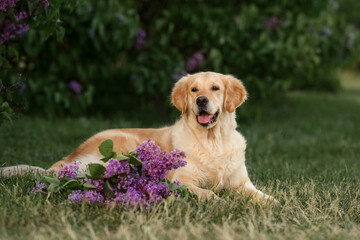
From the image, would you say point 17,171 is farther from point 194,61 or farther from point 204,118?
point 194,61

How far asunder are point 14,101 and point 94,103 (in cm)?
422

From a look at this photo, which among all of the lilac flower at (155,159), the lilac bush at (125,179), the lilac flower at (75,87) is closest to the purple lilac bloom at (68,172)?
→ the lilac bush at (125,179)

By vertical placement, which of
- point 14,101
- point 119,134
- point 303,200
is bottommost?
point 303,200

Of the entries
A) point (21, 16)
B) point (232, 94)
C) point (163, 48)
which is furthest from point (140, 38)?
point (232, 94)

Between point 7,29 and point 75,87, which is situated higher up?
point 7,29

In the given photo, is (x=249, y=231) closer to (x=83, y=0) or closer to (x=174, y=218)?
(x=174, y=218)

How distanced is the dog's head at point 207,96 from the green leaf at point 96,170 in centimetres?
93

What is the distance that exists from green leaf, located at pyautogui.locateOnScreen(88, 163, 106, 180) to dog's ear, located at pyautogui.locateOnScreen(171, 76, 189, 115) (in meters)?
1.01

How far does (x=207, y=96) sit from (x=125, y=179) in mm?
966

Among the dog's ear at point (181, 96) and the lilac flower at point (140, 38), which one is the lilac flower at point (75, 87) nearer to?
the lilac flower at point (140, 38)

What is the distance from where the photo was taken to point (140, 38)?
6906 millimetres

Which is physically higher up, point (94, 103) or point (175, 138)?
point (175, 138)

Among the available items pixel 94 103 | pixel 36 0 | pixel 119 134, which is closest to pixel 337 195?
pixel 119 134

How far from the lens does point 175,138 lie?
3.69 metres
